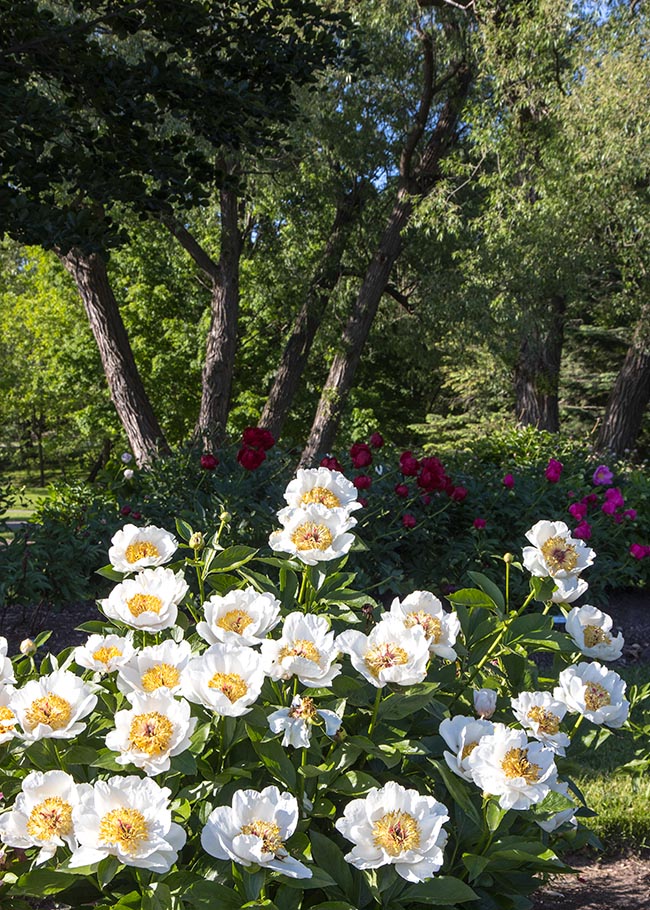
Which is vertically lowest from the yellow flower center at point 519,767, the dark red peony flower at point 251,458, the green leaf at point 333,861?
the green leaf at point 333,861

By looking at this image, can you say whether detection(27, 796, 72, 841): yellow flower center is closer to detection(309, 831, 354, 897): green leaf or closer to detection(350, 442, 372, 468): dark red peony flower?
detection(309, 831, 354, 897): green leaf

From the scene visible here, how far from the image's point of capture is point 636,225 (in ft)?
34.1

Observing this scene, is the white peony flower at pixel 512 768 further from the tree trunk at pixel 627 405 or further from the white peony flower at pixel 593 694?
the tree trunk at pixel 627 405

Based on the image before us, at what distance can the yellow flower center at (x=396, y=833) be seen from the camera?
149 cm

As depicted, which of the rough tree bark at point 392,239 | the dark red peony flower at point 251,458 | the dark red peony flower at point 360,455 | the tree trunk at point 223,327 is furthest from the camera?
the rough tree bark at point 392,239

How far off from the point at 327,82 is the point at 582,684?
9.72m

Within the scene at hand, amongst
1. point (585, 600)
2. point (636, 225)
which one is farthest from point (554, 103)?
point (585, 600)

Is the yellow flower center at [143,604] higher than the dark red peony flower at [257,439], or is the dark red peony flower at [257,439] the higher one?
the dark red peony flower at [257,439]

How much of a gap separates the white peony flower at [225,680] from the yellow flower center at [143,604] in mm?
179

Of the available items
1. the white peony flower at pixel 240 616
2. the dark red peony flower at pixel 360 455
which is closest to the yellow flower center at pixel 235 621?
the white peony flower at pixel 240 616

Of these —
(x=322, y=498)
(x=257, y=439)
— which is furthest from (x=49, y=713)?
(x=257, y=439)

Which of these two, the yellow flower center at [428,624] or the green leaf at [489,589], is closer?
the yellow flower center at [428,624]

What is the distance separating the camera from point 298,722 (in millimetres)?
1641

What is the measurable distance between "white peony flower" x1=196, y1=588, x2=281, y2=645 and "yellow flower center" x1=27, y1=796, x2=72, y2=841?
420 mm
